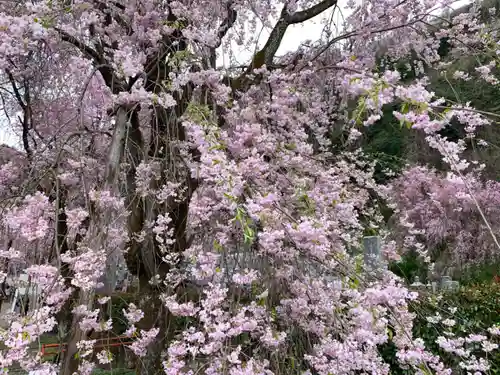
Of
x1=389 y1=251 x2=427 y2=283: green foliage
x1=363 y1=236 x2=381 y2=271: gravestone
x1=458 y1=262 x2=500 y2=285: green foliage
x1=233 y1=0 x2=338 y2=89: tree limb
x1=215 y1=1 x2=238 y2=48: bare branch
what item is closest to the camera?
x1=215 y1=1 x2=238 y2=48: bare branch

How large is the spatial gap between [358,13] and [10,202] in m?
3.44

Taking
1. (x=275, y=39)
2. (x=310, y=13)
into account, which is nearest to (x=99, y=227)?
(x=275, y=39)

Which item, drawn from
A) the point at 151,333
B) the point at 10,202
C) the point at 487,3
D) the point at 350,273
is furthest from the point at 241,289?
the point at 487,3

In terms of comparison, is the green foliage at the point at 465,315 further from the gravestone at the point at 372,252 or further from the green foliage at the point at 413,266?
the green foliage at the point at 413,266

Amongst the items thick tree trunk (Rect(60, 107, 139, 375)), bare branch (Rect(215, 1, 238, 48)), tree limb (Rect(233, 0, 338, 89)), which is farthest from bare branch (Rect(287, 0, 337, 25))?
thick tree trunk (Rect(60, 107, 139, 375))

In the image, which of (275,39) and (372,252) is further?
(372,252)

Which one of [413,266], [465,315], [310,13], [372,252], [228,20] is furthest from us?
[413,266]

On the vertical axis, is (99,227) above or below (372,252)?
above

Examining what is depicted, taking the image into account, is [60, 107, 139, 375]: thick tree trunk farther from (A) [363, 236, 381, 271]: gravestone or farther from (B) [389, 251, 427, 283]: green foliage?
(B) [389, 251, 427, 283]: green foliage

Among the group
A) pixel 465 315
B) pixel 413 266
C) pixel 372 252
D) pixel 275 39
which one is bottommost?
pixel 413 266

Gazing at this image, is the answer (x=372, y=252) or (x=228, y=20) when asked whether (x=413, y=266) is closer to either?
(x=372, y=252)

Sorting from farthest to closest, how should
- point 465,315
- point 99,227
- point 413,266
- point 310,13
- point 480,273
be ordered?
1. point 413,266
2. point 480,273
3. point 465,315
4. point 310,13
5. point 99,227

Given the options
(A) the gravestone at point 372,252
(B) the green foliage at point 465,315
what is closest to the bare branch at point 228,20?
(A) the gravestone at point 372,252

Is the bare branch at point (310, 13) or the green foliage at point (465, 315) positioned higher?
the bare branch at point (310, 13)
